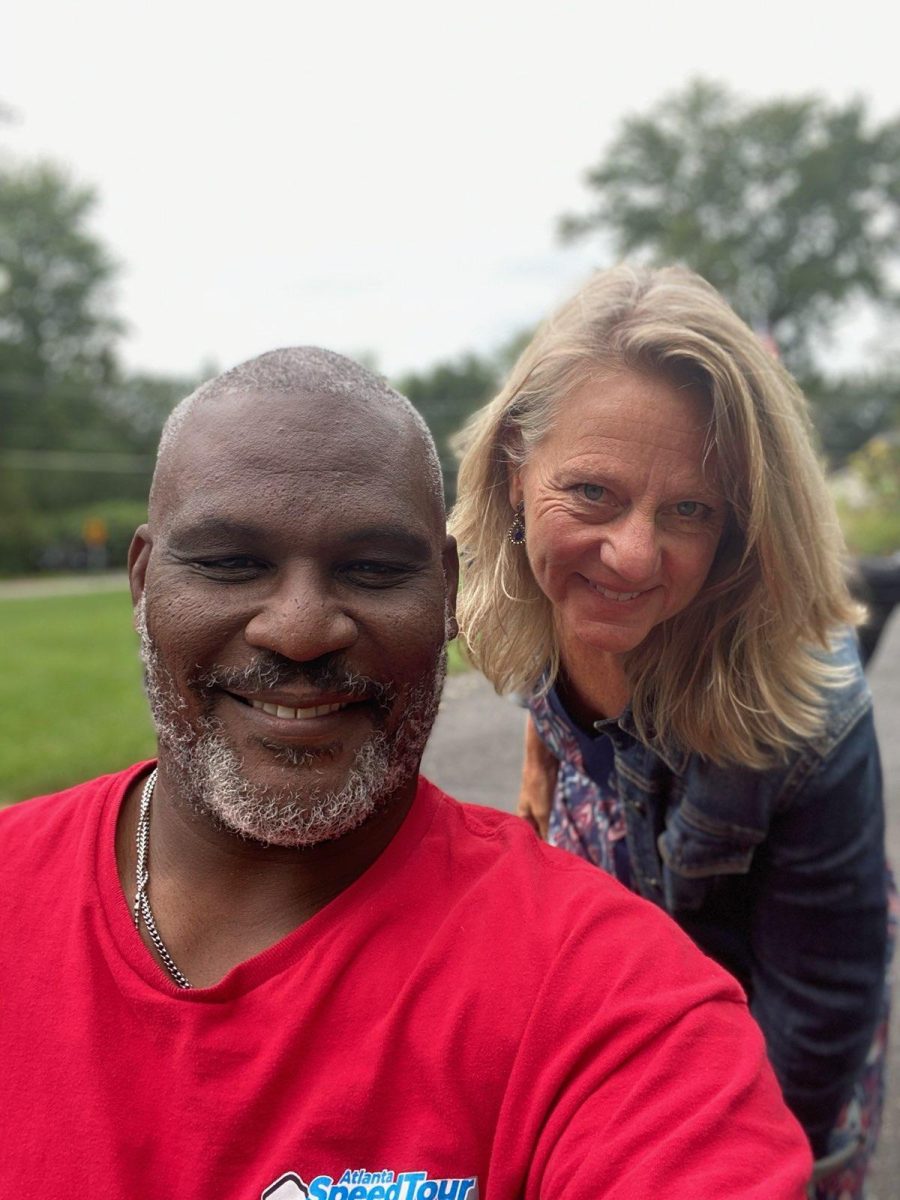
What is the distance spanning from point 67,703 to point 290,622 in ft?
32.7

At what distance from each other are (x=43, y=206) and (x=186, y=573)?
55888mm

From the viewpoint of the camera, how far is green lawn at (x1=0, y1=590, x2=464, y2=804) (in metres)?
7.29

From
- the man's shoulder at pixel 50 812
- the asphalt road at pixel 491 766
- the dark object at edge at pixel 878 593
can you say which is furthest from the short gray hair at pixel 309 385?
the dark object at edge at pixel 878 593

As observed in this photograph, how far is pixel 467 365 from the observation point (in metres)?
60.5

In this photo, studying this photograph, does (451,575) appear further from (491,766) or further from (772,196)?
(772,196)

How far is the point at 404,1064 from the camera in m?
1.44

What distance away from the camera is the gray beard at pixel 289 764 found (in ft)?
5.21

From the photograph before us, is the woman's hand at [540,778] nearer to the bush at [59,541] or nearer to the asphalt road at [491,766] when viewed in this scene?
the asphalt road at [491,766]

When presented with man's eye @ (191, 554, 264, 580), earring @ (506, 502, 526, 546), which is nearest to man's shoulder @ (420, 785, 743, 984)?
man's eye @ (191, 554, 264, 580)

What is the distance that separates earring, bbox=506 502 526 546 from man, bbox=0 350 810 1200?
1.17ft

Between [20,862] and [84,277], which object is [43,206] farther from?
[20,862]

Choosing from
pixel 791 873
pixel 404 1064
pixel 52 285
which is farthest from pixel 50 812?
pixel 52 285

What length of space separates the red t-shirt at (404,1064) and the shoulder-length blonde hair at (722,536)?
58 centimetres

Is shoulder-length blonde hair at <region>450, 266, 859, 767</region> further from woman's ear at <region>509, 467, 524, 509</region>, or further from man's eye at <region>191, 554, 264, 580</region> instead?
man's eye at <region>191, 554, 264, 580</region>
